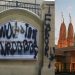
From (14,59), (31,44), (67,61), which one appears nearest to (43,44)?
(31,44)

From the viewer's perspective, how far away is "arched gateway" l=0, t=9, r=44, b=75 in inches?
609

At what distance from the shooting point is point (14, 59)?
50.6 feet

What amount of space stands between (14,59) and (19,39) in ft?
3.65

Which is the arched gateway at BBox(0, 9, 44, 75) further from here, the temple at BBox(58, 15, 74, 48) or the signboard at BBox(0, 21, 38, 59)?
the temple at BBox(58, 15, 74, 48)

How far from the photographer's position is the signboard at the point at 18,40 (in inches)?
611

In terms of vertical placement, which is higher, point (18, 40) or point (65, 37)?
point (65, 37)

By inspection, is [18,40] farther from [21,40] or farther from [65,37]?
[65,37]

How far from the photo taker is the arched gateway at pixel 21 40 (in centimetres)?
1546

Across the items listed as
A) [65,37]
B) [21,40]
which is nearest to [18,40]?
[21,40]

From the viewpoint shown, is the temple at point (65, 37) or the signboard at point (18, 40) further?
the temple at point (65, 37)

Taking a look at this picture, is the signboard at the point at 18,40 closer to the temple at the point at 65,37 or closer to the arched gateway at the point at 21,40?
the arched gateway at the point at 21,40

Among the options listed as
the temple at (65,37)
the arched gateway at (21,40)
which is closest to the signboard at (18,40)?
the arched gateway at (21,40)

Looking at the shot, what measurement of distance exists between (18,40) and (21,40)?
6.4 inches

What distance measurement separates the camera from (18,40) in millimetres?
15586
